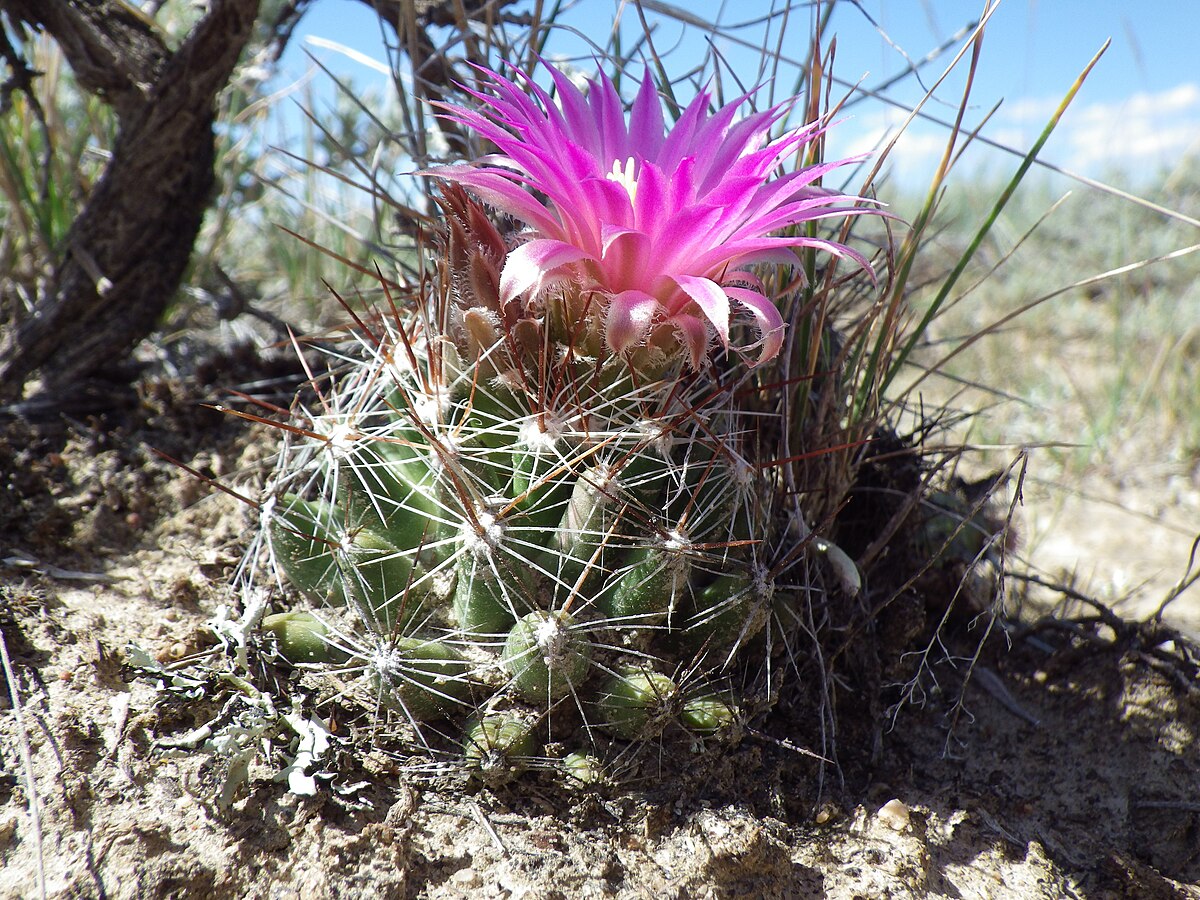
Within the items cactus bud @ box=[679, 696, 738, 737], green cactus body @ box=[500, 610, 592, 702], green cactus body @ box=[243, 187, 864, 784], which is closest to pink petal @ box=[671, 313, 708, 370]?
green cactus body @ box=[243, 187, 864, 784]

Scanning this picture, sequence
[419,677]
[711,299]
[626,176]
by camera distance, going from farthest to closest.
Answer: [419,677] < [626,176] < [711,299]

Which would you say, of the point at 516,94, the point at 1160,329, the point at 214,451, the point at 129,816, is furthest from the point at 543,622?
the point at 1160,329

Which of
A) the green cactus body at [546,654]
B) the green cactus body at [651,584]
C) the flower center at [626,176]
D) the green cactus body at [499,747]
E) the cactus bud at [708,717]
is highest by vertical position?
the flower center at [626,176]

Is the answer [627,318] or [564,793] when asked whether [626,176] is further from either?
[564,793]

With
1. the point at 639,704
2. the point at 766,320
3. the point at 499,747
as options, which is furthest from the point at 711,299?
the point at 499,747

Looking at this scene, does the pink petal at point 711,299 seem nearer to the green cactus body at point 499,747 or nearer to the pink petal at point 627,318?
the pink petal at point 627,318

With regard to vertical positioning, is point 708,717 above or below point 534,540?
below

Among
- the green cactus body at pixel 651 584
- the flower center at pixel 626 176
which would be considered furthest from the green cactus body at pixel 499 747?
the flower center at pixel 626 176

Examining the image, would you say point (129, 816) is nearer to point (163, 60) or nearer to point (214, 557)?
point (214, 557)
